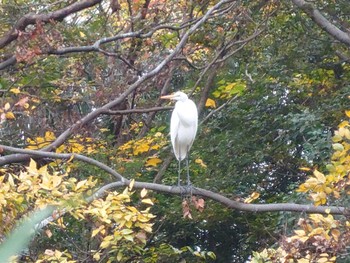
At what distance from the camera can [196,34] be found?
21.2ft

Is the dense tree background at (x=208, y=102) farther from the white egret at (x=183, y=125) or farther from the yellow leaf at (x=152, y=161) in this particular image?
the white egret at (x=183, y=125)

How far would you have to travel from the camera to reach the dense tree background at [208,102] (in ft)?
19.2

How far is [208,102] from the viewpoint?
20.7 feet

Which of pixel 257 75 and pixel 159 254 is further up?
pixel 257 75

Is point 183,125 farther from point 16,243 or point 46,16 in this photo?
point 16,243

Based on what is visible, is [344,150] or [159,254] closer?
[344,150]

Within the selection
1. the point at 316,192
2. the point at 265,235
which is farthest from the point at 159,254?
the point at 316,192

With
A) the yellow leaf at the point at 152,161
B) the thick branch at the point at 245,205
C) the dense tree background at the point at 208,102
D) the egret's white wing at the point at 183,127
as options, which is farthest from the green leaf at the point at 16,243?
the yellow leaf at the point at 152,161

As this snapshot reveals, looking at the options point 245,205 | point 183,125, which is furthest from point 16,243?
point 183,125

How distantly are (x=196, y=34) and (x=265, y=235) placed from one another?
6.27 ft

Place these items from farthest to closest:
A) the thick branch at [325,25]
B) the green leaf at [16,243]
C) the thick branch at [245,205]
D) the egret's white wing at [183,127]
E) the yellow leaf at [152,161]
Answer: the yellow leaf at [152,161]
the egret's white wing at [183,127]
the thick branch at [325,25]
the thick branch at [245,205]
the green leaf at [16,243]

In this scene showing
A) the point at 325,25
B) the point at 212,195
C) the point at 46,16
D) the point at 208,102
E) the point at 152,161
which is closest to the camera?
the point at 212,195

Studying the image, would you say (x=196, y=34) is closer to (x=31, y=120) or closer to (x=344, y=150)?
(x=31, y=120)

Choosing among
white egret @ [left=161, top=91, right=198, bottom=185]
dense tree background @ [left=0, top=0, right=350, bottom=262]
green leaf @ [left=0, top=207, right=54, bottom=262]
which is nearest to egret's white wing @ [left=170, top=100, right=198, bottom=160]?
white egret @ [left=161, top=91, right=198, bottom=185]
